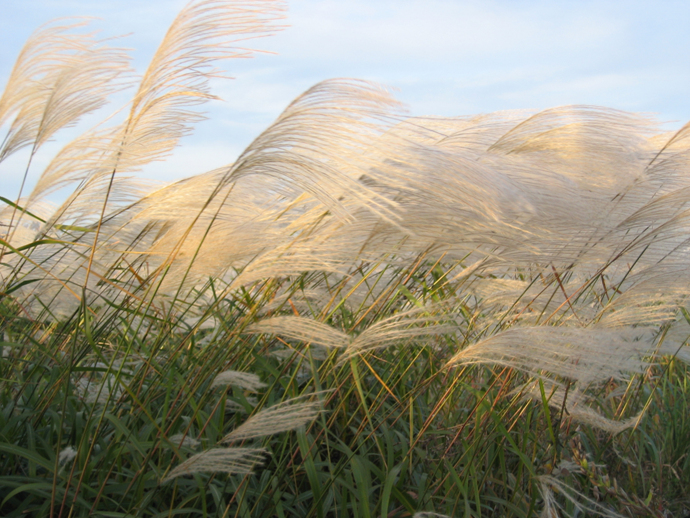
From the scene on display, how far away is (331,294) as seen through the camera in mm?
2191

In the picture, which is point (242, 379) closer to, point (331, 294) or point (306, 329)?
point (306, 329)

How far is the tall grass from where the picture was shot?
4.65 ft

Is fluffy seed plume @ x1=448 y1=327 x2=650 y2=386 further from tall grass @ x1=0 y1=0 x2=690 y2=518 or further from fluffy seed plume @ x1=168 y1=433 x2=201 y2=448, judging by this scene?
fluffy seed plume @ x1=168 y1=433 x2=201 y2=448

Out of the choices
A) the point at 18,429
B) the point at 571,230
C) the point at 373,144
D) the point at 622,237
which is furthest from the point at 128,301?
the point at 622,237

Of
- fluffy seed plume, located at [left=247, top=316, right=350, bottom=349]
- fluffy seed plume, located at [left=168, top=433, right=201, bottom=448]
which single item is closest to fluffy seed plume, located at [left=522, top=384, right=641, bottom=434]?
fluffy seed plume, located at [left=247, top=316, right=350, bottom=349]

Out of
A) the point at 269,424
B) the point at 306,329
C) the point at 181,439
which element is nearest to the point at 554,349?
the point at 306,329

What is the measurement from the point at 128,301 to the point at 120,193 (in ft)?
1.41

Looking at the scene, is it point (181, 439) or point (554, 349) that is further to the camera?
point (181, 439)

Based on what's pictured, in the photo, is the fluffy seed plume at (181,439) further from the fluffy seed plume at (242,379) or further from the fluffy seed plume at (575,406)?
the fluffy seed plume at (575,406)

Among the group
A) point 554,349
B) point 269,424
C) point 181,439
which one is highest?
point 554,349

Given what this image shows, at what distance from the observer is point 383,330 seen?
151cm

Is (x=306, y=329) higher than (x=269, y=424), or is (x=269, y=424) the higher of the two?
(x=306, y=329)

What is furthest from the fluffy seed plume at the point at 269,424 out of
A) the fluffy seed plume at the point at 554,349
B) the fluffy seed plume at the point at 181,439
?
the fluffy seed plume at the point at 554,349

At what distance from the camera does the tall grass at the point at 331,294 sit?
1.42 meters
